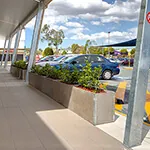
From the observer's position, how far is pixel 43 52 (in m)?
11.0

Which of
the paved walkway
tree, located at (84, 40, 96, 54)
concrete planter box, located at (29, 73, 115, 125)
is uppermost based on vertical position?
tree, located at (84, 40, 96, 54)

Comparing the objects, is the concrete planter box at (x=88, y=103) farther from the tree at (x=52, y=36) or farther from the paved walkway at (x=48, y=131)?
the tree at (x=52, y=36)

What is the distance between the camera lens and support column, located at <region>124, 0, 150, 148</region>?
2.41 metres

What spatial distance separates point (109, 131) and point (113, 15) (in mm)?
2516

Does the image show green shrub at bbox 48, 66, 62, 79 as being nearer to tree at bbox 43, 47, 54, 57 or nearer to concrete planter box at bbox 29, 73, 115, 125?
concrete planter box at bbox 29, 73, 115, 125

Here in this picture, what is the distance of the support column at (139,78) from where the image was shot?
2.41 metres

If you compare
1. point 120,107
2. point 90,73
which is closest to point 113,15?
point 90,73

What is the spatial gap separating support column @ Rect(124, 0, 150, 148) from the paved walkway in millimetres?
256

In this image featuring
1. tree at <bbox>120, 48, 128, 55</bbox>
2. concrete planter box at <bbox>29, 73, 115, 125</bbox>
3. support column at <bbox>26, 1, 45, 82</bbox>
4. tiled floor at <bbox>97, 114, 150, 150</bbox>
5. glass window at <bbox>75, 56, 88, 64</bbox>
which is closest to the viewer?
tiled floor at <bbox>97, 114, 150, 150</bbox>

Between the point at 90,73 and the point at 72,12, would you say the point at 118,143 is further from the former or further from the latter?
the point at 72,12

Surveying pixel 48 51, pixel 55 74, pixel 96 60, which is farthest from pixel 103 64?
pixel 48 51

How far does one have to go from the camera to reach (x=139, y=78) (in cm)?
243

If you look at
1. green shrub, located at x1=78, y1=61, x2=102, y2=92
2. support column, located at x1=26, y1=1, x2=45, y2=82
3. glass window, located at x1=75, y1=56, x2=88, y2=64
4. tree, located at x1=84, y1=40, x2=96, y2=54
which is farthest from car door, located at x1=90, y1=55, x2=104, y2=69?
support column, located at x1=26, y1=1, x2=45, y2=82

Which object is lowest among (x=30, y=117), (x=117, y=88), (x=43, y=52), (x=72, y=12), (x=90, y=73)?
(x=30, y=117)
